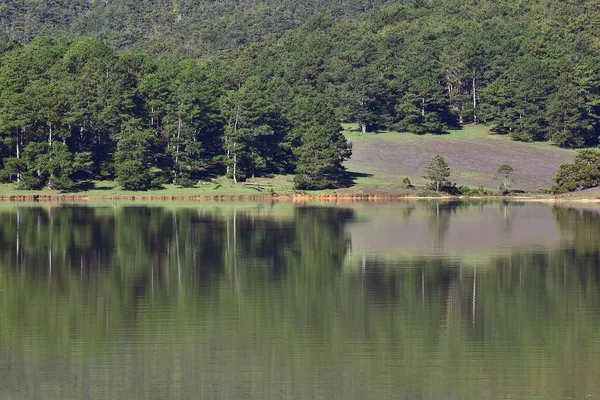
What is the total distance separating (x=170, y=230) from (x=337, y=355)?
3663 cm

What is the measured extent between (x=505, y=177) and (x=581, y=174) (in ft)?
37.8

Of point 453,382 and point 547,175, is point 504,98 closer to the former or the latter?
point 547,175

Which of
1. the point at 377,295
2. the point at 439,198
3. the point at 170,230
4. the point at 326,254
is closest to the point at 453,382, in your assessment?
the point at 377,295

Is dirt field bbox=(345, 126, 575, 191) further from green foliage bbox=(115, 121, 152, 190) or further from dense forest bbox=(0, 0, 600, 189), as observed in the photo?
green foliage bbox=(115, 121, 152, 190)

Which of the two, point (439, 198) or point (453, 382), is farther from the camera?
point (439, 198)

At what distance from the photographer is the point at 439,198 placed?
10531 cm

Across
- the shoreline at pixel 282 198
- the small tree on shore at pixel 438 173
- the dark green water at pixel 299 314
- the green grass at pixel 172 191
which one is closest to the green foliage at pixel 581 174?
the shoreline at pixel 282 198

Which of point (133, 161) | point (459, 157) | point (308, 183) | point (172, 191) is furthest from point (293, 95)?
point (133, 161)

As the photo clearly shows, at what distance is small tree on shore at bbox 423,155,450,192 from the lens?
349 feet

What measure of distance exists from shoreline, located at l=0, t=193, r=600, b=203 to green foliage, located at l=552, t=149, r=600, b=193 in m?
A: 1.64

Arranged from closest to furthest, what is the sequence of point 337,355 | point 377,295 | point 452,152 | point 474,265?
point 337,355 → point 377,295 → point 474,265 → point 452,152

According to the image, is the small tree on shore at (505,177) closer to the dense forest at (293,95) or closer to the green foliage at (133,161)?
the dense forest at (293,95)

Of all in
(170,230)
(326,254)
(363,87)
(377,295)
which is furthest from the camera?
(363,87)

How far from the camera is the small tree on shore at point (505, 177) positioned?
111 m
